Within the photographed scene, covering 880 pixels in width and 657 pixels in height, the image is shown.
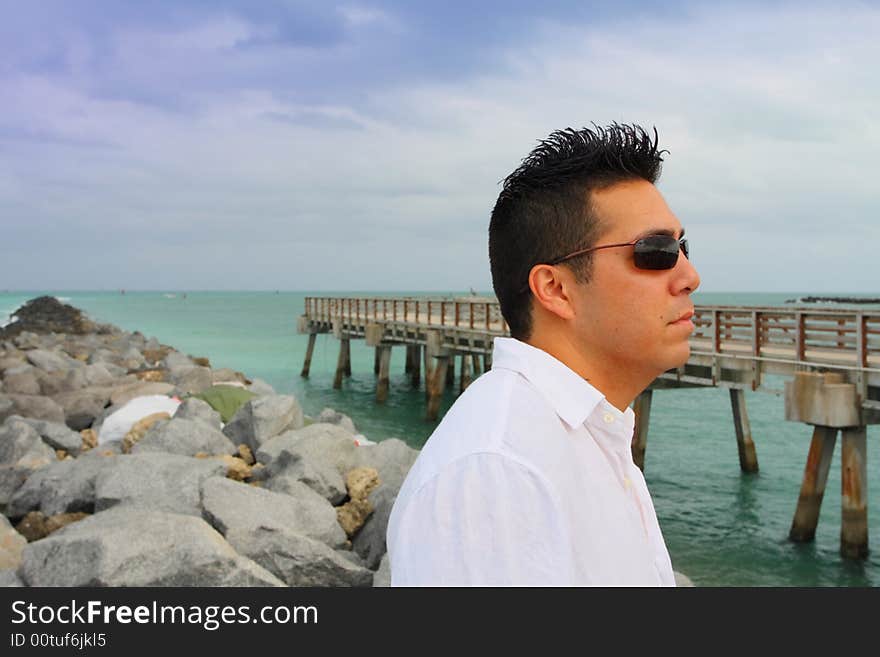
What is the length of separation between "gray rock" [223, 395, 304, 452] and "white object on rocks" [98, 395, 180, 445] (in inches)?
76.1

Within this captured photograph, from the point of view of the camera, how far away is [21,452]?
34.9ft

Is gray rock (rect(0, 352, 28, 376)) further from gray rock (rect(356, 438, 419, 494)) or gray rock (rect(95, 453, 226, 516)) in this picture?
gray rock (rect(95, 453, 226, 516))

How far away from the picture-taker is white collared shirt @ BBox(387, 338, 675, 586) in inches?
43.6

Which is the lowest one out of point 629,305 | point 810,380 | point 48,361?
point 48,361

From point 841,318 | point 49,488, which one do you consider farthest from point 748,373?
point 49,488

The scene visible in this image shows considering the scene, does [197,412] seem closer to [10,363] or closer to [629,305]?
[629,305]

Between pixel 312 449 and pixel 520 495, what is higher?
pixel 520 495

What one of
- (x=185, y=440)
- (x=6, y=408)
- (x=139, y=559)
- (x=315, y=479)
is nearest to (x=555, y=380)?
(x=139, y=559)

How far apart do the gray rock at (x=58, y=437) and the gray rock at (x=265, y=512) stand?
16.7 ft

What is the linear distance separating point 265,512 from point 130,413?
21.9ft

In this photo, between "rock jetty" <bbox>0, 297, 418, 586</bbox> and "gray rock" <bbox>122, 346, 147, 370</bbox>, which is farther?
"gray rock" <bbox>122, 346, 147, 370</bbox>

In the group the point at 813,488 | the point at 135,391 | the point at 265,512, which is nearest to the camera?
the point at 265,512

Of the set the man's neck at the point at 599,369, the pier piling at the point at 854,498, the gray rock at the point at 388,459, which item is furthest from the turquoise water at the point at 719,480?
the man's neck at the point at 599,369

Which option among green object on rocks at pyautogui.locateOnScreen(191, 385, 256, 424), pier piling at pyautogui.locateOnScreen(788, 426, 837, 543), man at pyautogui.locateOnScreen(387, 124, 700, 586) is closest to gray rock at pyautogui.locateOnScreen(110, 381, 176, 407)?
green object on rocks at pyautogui.locateOnScreen(191, 385, 256, 424)
